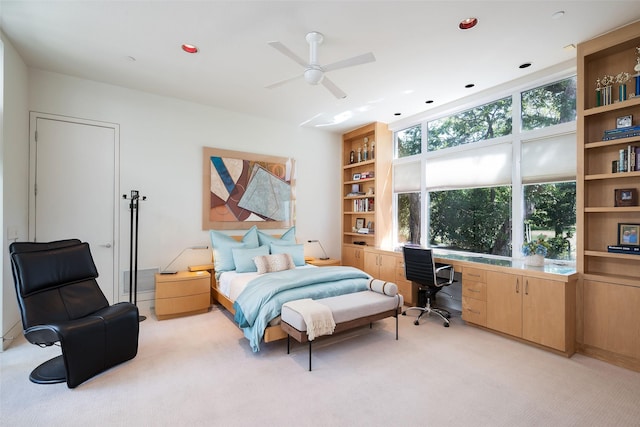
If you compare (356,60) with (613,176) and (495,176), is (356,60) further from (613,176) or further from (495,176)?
(495,176)

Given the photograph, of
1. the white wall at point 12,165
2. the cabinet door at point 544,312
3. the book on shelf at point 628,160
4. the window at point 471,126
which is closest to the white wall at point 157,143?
the white wall at point 12,165

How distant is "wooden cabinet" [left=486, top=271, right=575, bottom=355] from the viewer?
286cm

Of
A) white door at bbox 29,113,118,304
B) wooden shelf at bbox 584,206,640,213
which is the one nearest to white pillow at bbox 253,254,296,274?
white door at bbox 29,113,118,304

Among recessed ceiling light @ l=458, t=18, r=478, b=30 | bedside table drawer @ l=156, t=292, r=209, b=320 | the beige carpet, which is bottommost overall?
the beige carpet

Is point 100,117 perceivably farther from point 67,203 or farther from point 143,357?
point 143,357

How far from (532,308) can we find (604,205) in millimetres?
1250

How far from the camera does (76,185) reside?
3701mm

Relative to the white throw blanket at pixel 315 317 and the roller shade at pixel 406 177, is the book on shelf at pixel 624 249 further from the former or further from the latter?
the white throw blanket at pixel 315 317

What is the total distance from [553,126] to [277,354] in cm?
400

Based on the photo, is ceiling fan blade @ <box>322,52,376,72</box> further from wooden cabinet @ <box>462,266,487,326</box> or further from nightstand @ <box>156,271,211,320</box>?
nightstand @ <box>156,271,211,320</box>

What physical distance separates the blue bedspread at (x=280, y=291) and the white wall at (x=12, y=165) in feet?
7.38

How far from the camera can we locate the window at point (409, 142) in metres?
5.12

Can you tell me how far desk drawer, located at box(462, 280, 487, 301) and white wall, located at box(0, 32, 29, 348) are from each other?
494 cm

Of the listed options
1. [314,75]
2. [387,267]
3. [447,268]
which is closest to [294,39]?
[314,75]
